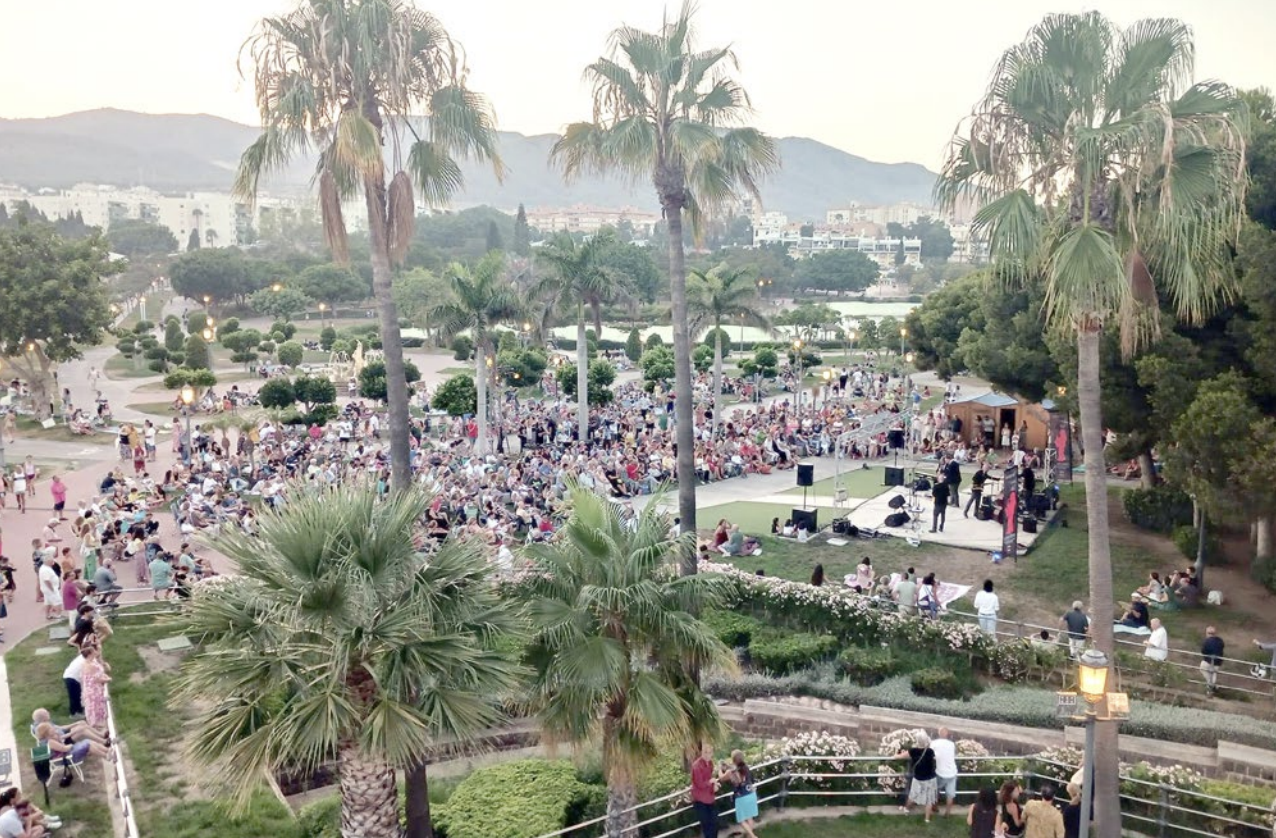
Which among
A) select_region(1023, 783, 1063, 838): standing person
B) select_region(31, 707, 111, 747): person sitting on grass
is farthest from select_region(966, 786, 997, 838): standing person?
select_region(31, 707, 111, 747): person sitting on grass

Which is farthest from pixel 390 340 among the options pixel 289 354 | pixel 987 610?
pixel 289 354

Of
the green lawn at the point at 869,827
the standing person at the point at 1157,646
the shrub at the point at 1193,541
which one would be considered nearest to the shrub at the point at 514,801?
the green lawn at the point at 869,827

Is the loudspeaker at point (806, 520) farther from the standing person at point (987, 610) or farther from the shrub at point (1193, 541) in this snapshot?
the shrub at point (1193, 541)

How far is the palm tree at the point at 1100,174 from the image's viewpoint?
848 centimetres

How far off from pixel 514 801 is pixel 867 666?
5.93 meters

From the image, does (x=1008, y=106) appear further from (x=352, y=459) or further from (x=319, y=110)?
(x=352, y=459)

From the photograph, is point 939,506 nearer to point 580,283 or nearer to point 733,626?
point 733,626

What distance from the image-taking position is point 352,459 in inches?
1035

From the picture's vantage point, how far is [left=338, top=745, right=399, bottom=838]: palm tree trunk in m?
7.80

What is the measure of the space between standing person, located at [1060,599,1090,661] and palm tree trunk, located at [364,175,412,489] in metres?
10.1

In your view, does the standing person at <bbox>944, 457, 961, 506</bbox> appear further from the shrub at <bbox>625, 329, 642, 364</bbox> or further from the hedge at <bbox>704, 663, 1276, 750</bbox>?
the shrub at <bbox>625, 329, 642, 364</bbox>

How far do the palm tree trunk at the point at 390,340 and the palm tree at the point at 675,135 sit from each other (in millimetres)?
2910

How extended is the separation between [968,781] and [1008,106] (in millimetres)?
7444

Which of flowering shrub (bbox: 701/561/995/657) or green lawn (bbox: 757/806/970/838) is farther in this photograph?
flowering shrub (bbox: 701/561/995/657)
